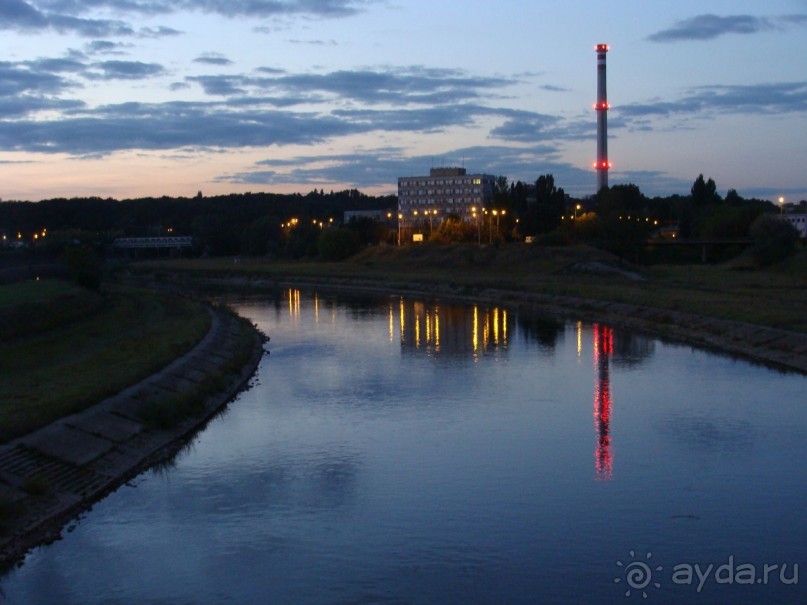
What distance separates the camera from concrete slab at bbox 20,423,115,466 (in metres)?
18.8

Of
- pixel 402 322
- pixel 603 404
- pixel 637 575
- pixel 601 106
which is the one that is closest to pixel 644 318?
pixel 402 322

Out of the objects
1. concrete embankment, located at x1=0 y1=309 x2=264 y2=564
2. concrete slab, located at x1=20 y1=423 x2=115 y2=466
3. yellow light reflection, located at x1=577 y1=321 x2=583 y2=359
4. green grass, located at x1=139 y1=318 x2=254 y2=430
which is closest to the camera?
concrete embankment, located at x1=0 y1=309 x2=264 y2=564

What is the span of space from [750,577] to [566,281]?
2227 inches

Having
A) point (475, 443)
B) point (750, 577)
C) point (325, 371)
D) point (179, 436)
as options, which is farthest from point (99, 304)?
point (750, 577)

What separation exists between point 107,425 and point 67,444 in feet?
6.95

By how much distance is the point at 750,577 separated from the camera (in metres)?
13.2

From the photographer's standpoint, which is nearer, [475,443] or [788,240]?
[475,443]

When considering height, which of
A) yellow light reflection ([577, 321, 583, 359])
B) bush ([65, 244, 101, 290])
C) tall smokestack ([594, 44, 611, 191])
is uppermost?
tall smokestack ([594, 44, 611, 191])

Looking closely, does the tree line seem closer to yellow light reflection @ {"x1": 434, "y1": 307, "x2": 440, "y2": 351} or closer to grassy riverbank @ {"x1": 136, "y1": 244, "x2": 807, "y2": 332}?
grassy riverbank @ {"x1": 136, "y1": 244, "x2": 807, "y2": 332}

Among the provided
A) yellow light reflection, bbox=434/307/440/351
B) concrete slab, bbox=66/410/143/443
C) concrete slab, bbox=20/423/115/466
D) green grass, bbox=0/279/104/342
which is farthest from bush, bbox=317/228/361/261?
concrete slab, bbox=20/423/115/466

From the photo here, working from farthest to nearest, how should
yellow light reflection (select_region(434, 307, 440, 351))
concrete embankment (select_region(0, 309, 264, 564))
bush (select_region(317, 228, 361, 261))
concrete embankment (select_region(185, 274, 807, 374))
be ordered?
bush (select_region(317, 228, 361, 261)) → yellow light reflection (select_region(434, 307, 440, 351)) → concrete embankment (select_region(185, 274, 807, 374)) → concrete embankment (select_region(0, 309, 264, 564))

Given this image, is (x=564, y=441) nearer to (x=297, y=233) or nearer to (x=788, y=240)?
(x=788, y=240)

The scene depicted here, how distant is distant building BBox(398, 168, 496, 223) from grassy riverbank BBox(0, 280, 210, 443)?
9617cm

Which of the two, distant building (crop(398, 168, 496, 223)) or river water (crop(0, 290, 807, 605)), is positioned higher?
distant building (crop(398, 168, 496, 223))
